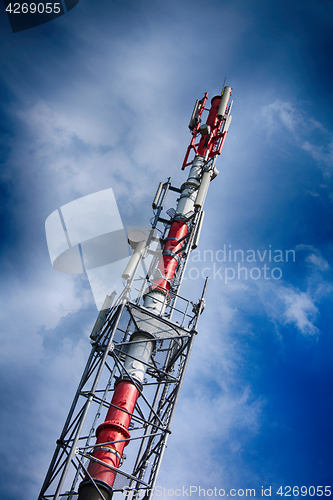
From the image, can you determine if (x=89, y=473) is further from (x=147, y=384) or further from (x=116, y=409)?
(x=147, y=384)

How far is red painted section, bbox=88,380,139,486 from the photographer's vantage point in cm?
1475

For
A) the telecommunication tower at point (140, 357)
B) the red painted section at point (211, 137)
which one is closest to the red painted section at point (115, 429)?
the telecommunication tower at point (140, 357)

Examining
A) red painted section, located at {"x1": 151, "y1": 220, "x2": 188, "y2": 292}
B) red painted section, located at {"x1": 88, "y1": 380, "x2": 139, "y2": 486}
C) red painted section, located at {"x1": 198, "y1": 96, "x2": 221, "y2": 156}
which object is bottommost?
red painted section, located at {"x1": 88, "y1": 380, "x2": 139, "y2": 486}

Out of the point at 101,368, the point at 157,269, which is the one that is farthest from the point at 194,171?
the point at 101,368

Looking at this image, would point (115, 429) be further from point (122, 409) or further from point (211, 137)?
point (211, 137)

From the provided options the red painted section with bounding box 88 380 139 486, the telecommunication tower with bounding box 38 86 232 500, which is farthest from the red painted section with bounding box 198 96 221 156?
the red painted section with bounding box 88 380 139 486

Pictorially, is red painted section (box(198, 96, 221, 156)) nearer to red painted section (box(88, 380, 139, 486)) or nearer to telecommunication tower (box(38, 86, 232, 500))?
telecommunication tower (box(38, 86, 232, 500))

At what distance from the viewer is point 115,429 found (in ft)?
52.3

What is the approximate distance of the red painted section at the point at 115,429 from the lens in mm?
14750

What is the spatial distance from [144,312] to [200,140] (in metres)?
15.8

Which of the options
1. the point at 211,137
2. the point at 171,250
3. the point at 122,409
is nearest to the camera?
the point at 122,409

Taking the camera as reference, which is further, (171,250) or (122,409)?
(171,250)

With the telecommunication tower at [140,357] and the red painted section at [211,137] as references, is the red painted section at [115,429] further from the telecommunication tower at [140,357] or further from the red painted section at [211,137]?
the red painted section at [211,137]

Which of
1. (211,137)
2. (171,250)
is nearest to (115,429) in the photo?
(171,250)
